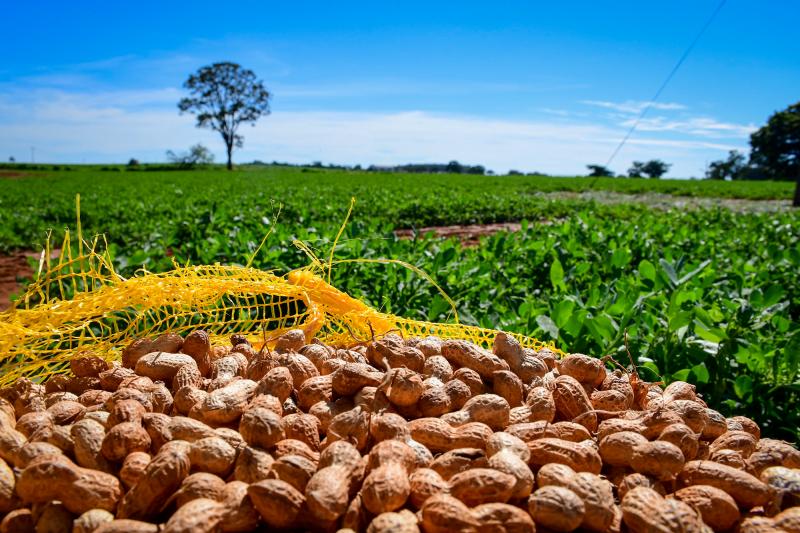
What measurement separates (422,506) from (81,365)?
1.30 meters

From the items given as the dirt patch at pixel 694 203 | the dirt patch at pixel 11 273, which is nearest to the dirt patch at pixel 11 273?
the dirt patch at pixel 11 273

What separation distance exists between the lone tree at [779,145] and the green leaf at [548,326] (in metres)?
66.3

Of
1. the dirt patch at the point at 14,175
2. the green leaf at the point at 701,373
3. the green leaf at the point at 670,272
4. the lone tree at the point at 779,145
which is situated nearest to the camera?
the green leaf at the point at 701,373

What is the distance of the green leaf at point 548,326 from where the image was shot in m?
2.70

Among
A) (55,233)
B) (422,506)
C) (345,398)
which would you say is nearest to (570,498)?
(422,506)

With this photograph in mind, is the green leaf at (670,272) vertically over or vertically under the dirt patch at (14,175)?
under

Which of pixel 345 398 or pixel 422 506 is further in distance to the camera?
pixel 345 398

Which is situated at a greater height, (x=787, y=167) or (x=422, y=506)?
(x=787, y=167)

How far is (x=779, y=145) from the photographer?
61781mm

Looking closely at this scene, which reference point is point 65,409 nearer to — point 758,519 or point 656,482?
point 656,482

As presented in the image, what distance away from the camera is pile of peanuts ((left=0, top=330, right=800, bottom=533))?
1.30m

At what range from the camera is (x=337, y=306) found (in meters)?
2.41

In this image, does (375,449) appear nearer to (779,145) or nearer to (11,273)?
(11,273)

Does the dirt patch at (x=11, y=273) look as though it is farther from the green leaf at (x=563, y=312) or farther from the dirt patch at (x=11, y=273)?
the green leaf at (x=563, y=312)
